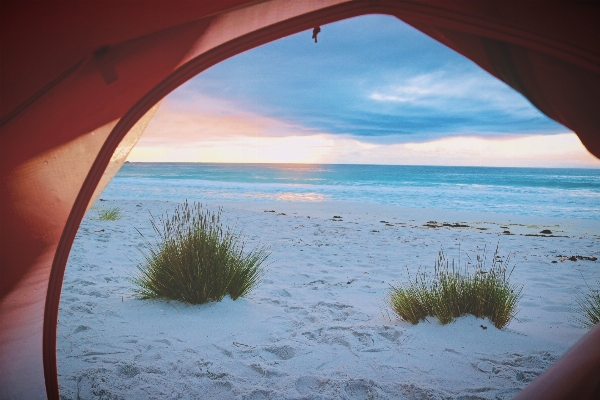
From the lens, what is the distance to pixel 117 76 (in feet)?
3.76

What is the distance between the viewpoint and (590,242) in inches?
303

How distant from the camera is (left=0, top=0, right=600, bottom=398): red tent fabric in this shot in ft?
3.11

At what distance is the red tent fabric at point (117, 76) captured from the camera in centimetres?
95

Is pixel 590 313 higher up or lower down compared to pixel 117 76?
lower down

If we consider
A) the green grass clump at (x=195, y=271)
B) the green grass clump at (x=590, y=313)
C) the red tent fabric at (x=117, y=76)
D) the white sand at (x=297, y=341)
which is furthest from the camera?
the green grass clump at (x=195, y=271)

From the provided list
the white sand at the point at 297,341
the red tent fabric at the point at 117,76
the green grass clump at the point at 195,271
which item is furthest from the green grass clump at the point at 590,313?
the green grass clump at the point at 195,271

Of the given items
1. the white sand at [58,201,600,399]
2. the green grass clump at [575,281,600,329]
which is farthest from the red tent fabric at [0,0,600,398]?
the green grass clump at [575,281,600,329]

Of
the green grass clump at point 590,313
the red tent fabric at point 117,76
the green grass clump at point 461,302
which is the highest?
the red tent fabric at point 117,76

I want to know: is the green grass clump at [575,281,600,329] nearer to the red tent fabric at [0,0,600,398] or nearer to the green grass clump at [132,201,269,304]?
the red tent fabric at [0,0,600,398]

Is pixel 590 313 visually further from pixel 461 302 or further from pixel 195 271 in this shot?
pixel 195 271

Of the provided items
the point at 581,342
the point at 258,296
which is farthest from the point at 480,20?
the point at 258,296

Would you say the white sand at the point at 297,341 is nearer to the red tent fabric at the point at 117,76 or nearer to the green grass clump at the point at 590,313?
the green grass clump at the point at 590,313

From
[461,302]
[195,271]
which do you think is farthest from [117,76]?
[461,302]

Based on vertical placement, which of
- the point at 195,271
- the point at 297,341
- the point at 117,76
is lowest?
the point at 297,341
